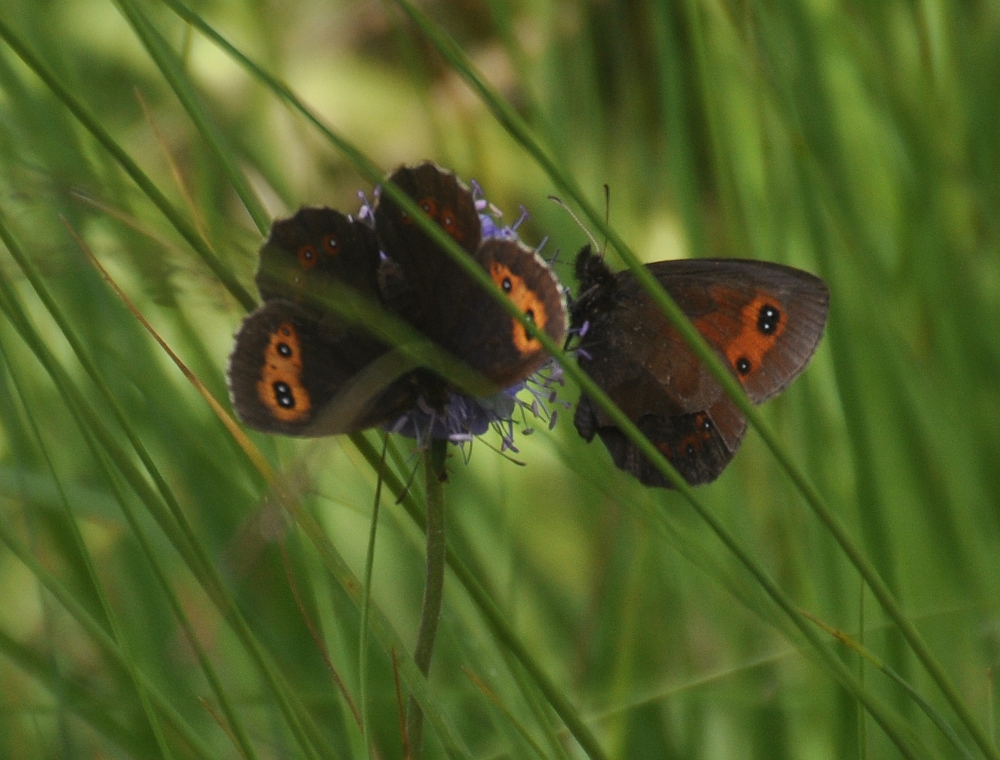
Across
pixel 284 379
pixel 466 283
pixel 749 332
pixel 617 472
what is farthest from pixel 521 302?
pixel 617 472

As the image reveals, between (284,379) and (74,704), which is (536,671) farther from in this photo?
(74,704)

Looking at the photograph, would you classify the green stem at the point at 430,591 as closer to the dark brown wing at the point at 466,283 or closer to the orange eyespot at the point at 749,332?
the dark brown wing at the point at 466,283

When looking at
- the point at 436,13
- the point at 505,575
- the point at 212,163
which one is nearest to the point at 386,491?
the point at 505,575

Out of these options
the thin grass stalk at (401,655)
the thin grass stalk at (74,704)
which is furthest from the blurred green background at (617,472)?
the thin grass stalk at (401,655)

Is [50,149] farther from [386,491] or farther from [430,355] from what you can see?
[430,355]

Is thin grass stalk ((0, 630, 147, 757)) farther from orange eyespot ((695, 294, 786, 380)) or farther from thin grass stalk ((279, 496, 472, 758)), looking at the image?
orange eyespot ((695, 294, 786, 380))
